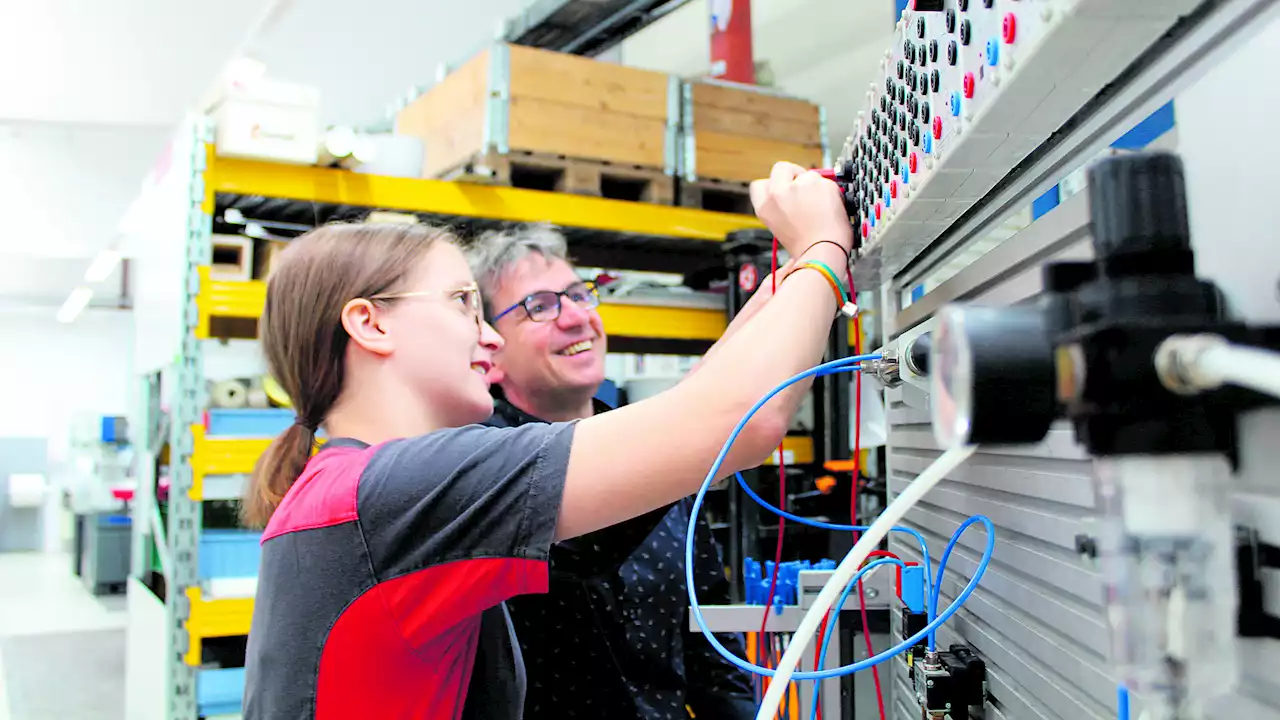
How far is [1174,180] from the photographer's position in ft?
1.43

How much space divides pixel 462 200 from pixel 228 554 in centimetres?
137

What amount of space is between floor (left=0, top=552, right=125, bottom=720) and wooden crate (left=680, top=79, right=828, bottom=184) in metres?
4.35

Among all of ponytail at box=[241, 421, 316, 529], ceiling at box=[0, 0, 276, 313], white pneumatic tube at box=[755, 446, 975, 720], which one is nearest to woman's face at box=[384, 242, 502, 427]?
ponytail at box=[241, 421, 316, 529]

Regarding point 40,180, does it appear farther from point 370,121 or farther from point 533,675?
point 533,675

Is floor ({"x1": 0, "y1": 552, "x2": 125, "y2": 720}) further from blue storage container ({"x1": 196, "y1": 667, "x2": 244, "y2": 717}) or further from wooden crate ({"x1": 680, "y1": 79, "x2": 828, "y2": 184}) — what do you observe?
wooden crate ({"x1": 680, "y1": 79, "x2": 828, "y2": 184})

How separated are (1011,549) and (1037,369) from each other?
1.88 ft

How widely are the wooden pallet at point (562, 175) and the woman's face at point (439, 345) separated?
5.91 ft

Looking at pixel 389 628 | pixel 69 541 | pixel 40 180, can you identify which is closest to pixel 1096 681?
pixel 389 628

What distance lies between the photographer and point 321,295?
1.39 m

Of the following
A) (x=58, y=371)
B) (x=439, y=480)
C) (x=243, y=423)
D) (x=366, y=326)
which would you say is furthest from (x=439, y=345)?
(x=58, y=371)

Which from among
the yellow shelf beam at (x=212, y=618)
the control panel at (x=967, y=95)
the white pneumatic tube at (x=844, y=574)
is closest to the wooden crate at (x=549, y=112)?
the yellow shelf beam at (x=212, y=618)

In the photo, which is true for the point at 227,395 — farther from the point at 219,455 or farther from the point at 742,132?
the point at 742,132

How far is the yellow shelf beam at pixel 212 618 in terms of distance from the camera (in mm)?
2729

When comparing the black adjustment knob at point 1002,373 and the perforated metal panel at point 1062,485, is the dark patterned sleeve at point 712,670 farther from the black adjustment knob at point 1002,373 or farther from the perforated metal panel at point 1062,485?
the black adjustment knob at point 1002,373
